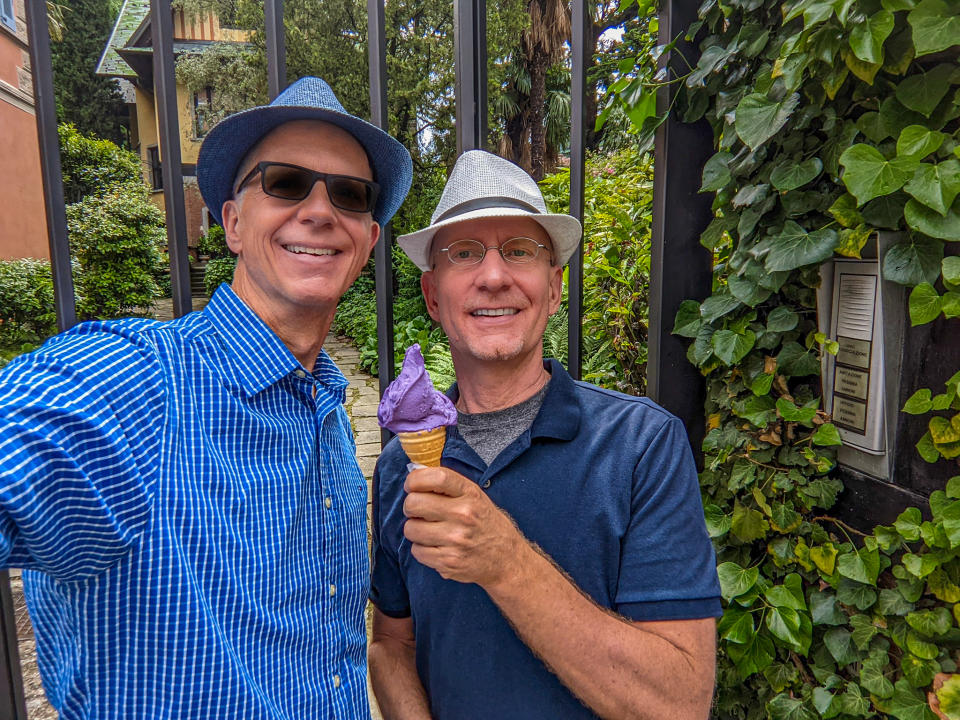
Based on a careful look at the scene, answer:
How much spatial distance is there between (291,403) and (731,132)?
1514 mm

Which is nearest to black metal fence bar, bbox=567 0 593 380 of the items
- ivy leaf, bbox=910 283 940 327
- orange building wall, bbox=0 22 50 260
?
ivy leaf, bbox=910 283 940 327

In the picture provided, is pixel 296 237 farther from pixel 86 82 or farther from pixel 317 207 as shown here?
pixel 86 82

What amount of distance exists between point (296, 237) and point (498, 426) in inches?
29.9

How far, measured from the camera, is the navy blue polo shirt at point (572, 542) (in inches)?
Answer: 56.0

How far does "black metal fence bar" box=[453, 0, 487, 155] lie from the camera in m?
1.89

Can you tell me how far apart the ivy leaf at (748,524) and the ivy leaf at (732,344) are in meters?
0.49

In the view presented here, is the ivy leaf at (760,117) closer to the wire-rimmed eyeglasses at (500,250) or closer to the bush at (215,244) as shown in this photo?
the wire-rimmed eyeglasses at (500,250)

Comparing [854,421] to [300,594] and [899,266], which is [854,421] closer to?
[899,266]

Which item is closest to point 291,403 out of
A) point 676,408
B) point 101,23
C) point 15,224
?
point 676,408

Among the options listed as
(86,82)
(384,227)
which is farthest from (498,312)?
(86,82)

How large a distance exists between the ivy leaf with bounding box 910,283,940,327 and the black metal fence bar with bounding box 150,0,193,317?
193 cm

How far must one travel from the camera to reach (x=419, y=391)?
1.24 meters

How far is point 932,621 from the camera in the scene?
1528mm

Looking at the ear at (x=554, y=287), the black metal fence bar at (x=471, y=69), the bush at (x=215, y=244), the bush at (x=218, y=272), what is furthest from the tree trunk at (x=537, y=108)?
the ear at (x=554, y=287)
